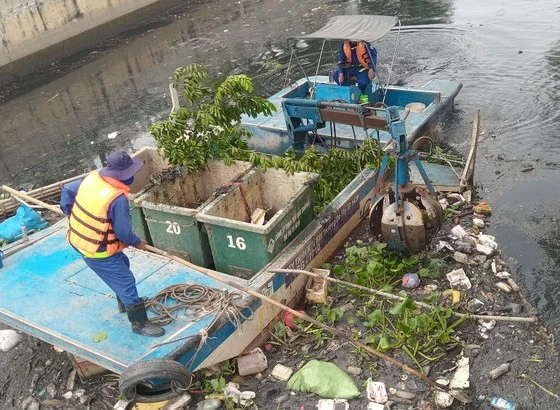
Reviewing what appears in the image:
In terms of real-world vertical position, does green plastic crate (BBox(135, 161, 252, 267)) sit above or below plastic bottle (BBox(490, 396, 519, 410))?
above

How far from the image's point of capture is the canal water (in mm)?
7184

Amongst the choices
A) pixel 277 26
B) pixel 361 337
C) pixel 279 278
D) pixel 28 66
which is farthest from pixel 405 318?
pixel 28 66

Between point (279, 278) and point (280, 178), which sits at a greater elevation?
point (280, 178)

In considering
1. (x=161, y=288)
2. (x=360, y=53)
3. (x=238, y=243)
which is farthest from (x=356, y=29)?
(x=161, y=288)

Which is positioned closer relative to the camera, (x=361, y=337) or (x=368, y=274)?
(x=361, y=337)

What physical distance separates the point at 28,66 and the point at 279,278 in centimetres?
Result: 1319

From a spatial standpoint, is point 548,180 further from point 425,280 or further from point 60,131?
point 60,131

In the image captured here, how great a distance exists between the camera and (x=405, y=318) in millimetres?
5141

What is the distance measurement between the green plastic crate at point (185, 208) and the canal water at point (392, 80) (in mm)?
3185

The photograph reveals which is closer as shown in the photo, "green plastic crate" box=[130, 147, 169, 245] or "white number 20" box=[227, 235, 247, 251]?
"white number 20" box=[227, 235, 247, 251]

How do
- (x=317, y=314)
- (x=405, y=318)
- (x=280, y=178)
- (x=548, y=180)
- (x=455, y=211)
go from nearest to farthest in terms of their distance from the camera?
(x=405, y=318) → (x=317, y=314) → (x=280, y=178) → (x=455, y=211) → (x=548, y=180)

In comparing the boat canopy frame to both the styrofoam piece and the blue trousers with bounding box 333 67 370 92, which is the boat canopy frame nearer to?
the blue trousers with bounding box 333 67 370 92

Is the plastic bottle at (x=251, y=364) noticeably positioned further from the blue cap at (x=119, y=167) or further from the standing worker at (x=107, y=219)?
the blue cap at (x=119, y=167)

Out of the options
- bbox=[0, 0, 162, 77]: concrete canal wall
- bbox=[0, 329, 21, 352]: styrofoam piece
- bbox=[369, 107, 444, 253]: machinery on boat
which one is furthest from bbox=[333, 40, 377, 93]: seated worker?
bbox=[0, 0, 162, 77]: concrete canal wall
